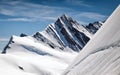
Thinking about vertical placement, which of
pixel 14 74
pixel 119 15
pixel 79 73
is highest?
pixel 119 15

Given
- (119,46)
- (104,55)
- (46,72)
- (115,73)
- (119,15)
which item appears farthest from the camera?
(46,72)

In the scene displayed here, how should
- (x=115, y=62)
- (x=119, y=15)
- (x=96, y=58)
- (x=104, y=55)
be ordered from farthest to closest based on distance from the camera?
1. (x=119, y=15)
2. (x=96, y=58)
3. (x=104, y=55)
4. (x=115, y=62)

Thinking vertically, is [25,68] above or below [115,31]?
below

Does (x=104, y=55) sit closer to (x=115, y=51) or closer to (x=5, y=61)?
(x=115, y=51)

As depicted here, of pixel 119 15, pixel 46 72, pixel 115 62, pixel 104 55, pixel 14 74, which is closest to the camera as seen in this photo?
pixel 115 62

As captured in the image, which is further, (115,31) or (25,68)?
(25,68)

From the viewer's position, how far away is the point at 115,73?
16.4 feet

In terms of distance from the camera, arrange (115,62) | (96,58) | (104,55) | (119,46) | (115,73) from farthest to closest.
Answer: (96,58)
(104,55)
(119,46)
(115,62)
(115,73)

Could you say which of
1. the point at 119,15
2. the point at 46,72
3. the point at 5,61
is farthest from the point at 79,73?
the point at 5,61

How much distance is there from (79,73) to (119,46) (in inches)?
59.4

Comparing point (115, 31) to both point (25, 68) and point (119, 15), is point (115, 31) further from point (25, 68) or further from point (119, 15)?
point (25, 68)

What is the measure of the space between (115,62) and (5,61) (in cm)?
14881

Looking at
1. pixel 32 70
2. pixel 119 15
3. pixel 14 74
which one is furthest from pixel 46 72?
pixel 119 15

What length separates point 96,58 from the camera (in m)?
6.76
